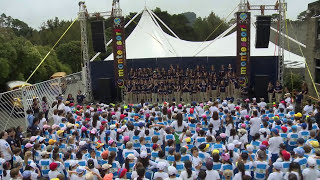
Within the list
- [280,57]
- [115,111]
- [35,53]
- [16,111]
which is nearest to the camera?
[115,111]

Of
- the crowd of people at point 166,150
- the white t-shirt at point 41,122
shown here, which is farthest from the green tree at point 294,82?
the white t-shirt at point 41,122

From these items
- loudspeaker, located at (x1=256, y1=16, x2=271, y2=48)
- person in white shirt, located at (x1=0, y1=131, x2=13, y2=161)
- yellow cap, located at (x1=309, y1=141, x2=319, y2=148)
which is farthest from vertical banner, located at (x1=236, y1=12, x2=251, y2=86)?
person in white shirt, located at (x1=0, y1=131, x2=13, y2=161)

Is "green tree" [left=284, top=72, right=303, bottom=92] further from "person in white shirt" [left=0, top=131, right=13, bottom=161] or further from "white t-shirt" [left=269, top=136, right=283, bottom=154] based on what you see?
"person in white shirt" [left=0, top=131, right=13, bottom=161]

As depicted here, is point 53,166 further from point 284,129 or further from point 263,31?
point 263,31

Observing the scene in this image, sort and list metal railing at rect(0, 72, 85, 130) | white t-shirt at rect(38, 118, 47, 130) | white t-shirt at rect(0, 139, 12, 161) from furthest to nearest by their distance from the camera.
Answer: metal railing at rect(0, 72, 85, 130)
white t-shirt at rect(38, 118, 47, 130)
white t-shirt at rect(0, 139, 12, 161)

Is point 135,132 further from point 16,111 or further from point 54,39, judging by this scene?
→ point 54,39

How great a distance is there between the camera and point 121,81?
1747 centimetres

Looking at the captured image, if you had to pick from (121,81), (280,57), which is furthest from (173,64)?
(280,57)

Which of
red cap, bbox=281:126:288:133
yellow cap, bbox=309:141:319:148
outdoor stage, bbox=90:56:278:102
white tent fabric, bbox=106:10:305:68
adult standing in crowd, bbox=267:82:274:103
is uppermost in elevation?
white tent fabric, bbox=106:10:305:68

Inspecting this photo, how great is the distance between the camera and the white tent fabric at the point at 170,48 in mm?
20016

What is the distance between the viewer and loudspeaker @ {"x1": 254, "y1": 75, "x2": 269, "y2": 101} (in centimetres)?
1672

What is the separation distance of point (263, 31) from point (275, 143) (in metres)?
10.5

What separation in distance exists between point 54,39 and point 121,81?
2598 centimetres

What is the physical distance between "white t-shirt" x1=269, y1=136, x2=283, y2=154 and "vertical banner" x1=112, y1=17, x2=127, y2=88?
444 inches
